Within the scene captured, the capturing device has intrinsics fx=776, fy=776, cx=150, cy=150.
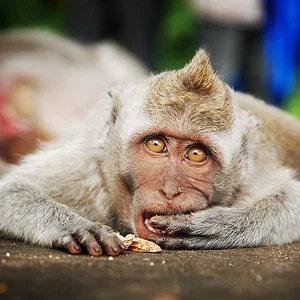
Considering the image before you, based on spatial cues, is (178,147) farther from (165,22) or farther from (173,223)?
(165,22)

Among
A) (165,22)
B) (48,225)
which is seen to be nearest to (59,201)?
(48,225)

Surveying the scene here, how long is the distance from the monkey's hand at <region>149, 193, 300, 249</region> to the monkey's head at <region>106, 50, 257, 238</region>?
81 mm

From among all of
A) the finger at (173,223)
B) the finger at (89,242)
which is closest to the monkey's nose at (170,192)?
the finger at (173,223)

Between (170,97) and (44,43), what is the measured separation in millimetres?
6552

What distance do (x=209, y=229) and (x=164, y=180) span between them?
512 mm

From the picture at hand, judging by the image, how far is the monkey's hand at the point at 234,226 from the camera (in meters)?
5.05

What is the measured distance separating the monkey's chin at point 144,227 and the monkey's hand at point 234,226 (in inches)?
1.9

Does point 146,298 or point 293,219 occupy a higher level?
point 146,298

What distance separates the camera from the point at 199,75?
529 cm

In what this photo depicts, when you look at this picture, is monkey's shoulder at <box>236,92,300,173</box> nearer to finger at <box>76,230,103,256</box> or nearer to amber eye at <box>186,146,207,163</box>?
amber eye at <box>186,146,207,163</box>

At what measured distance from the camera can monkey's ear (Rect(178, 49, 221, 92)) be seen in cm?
529

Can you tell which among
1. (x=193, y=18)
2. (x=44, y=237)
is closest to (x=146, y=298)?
(x=44, y=237)

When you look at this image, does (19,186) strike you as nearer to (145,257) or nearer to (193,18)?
(145,257)

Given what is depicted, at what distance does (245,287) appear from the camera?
12.1 feet
